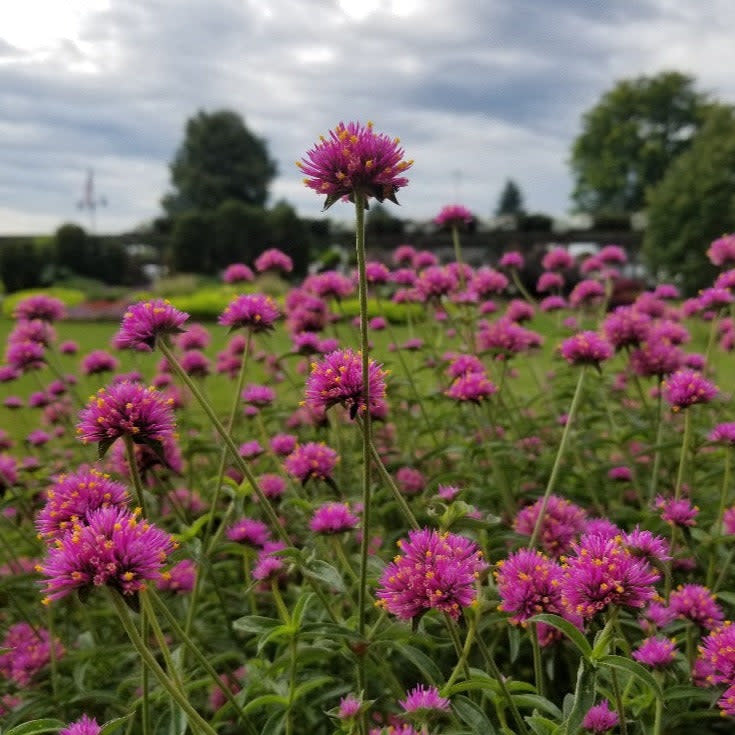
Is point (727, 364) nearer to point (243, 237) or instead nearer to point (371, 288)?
point (371, 288)

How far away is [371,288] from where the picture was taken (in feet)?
11.5

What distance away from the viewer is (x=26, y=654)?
89.4 inches

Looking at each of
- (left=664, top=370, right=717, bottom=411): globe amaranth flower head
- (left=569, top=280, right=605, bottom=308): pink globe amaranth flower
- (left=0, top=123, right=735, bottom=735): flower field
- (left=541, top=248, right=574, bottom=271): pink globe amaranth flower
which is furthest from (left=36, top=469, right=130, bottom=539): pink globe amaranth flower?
(left=541, top=248, right=574, bottom=271): pink globe amaranth flower

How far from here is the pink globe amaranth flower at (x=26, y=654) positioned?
87.6 inches

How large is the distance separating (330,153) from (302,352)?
1602mm

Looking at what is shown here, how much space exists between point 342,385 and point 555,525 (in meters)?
0.86

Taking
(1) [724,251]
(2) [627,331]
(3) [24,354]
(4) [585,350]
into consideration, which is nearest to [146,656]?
(4) [585,350]

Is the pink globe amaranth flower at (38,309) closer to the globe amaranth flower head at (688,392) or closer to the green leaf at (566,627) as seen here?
the globe amaranth flower head at (688,392)

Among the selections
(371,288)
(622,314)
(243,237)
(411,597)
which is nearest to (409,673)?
(411,597)

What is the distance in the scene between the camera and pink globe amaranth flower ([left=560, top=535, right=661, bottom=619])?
4.05 ft

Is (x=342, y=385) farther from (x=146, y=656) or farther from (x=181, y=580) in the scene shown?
Result: (x=181, y=580)

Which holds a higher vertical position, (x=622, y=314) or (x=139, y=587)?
(x=622, y=314)

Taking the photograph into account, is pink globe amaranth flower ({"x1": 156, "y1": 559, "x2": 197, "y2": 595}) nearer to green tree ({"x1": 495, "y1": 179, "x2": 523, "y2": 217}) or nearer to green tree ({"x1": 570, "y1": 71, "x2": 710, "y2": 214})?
green tree ({"x1": 570, "y1": 71, "x2": 710, "y2": 214})

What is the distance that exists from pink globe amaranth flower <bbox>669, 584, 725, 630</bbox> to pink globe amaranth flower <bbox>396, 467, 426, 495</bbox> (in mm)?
1206
